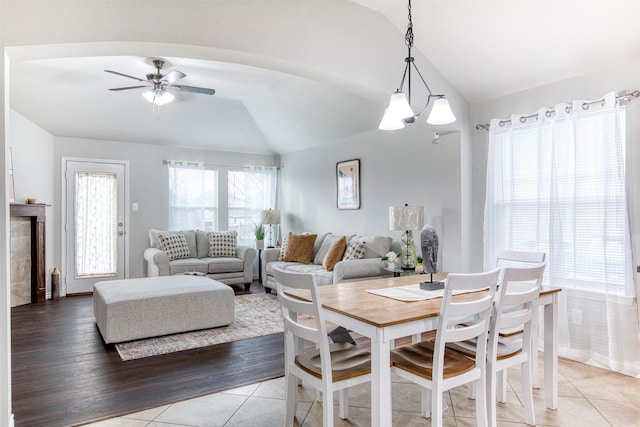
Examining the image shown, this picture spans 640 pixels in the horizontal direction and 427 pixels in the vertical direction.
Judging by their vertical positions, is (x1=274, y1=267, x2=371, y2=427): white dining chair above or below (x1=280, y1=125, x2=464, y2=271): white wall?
below

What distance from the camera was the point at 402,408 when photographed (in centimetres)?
249

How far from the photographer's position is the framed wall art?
5715 mm

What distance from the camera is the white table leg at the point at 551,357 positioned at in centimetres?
247

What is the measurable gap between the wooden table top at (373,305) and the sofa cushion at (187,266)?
374 cm

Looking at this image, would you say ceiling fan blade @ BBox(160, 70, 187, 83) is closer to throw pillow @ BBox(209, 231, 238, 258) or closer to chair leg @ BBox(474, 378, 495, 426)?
throw pillow @ BBox(209, 231, 238, 258)

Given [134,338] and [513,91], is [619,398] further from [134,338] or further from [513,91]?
[134,338]

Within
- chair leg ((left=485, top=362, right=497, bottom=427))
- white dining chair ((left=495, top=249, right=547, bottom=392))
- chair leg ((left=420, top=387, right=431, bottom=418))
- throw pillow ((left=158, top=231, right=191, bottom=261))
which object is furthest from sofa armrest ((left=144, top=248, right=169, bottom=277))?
chair leg ((left=485, top=362, right=497, bottom=427))

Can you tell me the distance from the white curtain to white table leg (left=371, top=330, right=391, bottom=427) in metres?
Result: 2.26

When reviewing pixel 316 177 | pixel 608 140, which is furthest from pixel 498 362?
pixel 316 177

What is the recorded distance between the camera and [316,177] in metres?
6.58

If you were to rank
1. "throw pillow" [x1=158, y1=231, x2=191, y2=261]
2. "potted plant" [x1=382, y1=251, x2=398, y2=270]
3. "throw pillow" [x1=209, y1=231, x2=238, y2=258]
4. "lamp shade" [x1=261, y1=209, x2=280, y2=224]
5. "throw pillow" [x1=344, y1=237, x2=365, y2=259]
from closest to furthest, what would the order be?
1. "potted plant" [x1=382, y1=251, x2=398, y2=270]
2. "throw pillow" [x1=344, y1=237, x2=365, y2=259]
3. "throw pillow" [x1=158, y1=231, x2=191, y2=261]
4. "throw pillow" [x1=209, y1=231, x2=238, y2=258]
5. "lamp shade" [x1=261, y1=209, x2=280, y2=224]

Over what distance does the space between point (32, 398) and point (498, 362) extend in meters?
2.84

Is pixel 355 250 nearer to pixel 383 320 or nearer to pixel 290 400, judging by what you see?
pixel 290 400

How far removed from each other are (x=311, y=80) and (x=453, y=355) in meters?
3.56
